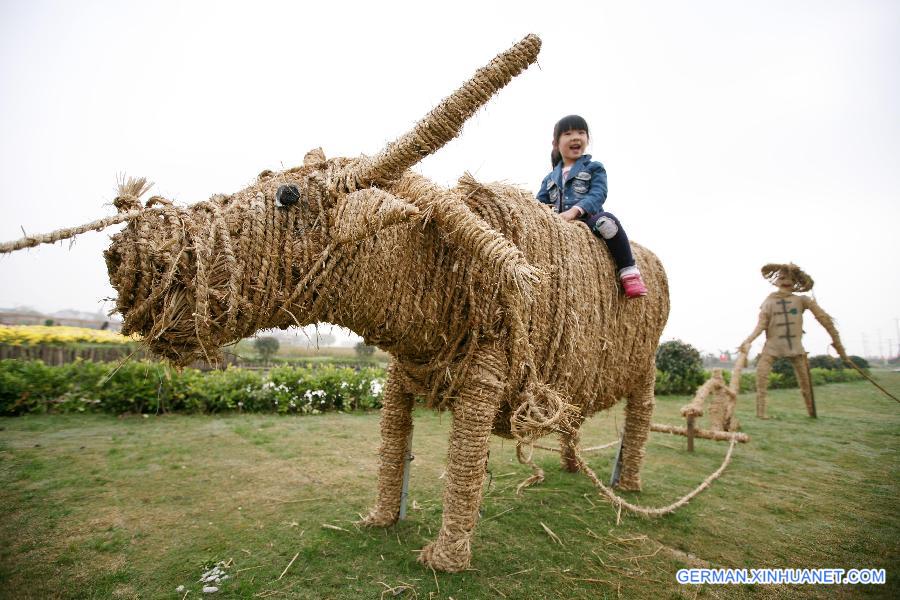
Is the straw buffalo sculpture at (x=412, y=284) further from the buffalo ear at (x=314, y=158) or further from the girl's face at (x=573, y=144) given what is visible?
the girl's face at (x=573, y=144)

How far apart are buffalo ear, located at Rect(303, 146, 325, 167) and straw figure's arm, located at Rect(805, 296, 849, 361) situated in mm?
10397

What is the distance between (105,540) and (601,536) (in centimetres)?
361

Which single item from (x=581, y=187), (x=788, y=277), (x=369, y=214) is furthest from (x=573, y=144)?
(x=788, y=277)

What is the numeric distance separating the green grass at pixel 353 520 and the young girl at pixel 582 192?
2.03 metres

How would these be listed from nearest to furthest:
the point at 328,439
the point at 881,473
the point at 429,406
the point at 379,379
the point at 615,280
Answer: the point at 429,406 < the point at 615,280 < the point at 881,473 < the point at 328,439 < the point at 379,379

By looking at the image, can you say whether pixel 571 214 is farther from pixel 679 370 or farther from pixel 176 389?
pixel 679 370

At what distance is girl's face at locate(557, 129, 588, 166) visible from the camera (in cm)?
388

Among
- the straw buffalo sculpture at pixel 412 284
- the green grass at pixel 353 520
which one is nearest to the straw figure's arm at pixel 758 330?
the green grass at pixel 353 520

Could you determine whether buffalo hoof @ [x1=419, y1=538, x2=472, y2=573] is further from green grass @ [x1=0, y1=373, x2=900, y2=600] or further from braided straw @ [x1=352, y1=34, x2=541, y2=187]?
braided straw @ [x1=352, y1=34, x2=541, y2=187]

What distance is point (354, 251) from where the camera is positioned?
7.11 ft

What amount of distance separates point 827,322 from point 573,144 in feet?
27.6

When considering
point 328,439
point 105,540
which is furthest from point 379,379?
point 105,540

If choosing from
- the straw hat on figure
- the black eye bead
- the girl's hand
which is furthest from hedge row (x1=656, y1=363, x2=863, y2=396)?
the black eye bead

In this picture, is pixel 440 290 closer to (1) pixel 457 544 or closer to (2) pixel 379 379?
(1) pixel 457 544
